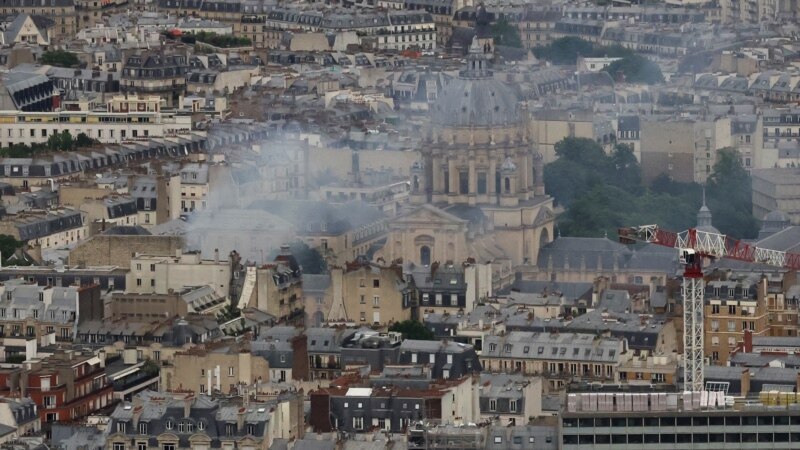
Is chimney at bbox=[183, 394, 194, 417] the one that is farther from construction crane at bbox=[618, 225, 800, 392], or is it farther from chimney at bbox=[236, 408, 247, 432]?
construction crane at bbox=[618, 225, 800, 392]

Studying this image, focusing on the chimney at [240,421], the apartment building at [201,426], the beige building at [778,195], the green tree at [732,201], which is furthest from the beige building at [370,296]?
the beige building at [778,195]

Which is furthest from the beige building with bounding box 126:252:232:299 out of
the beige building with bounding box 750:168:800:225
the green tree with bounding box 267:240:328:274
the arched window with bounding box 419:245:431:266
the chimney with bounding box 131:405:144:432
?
the beige building with bounding box 750:168:800:225

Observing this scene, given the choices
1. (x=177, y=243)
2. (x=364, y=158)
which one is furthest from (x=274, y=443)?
(x=364, y=158)

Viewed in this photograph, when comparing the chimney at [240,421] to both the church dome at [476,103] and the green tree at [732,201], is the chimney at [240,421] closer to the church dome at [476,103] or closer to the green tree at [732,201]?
the church dome at [476,103]

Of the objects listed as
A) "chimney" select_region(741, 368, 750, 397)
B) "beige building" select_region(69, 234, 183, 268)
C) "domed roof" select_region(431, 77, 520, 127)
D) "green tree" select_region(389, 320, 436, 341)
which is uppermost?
"domed roof" select_region(431, 77, 520, 127)

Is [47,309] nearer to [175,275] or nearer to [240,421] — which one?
[175,275]

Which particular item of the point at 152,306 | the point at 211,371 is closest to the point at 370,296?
the point at 152,306
